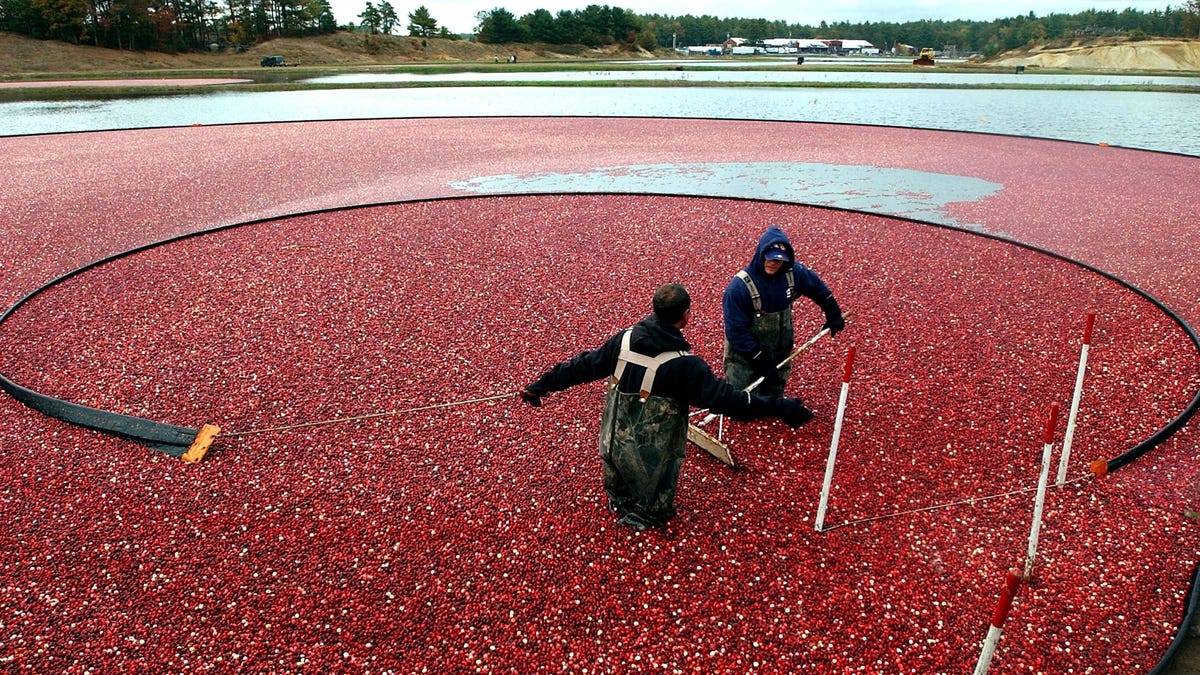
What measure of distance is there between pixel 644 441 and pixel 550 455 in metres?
1.51

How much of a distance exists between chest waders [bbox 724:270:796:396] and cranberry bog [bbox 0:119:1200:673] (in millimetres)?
595

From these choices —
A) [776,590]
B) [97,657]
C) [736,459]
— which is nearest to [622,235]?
[736,459]

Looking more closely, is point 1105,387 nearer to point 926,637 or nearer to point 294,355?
point 926,637

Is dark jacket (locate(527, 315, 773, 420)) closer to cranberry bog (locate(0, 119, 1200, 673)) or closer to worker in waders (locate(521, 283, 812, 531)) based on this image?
worker in waders (locate(521, 283, 812, 531))

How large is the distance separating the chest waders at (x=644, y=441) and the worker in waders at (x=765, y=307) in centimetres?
127

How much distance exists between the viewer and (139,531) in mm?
4816

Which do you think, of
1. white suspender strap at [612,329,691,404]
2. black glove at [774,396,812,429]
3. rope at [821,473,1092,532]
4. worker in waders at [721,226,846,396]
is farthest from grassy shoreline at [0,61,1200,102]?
white suspender strap at [612,329,691,404]

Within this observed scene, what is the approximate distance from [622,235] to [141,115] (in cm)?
2665

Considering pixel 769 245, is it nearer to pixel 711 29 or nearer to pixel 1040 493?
pixel 1040 493

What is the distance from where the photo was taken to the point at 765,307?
548 centimetres

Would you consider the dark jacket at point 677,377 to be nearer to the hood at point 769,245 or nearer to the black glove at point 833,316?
the hood at point 769,245

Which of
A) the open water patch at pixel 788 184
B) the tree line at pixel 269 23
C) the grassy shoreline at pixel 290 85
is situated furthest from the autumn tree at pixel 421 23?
the open water patch at pixel 788 184

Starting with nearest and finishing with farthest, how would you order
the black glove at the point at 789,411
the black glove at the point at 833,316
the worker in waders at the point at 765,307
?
the black glove at the point at 789,411 < the worker in waders at the point at 765,307 < the black glove at the point at 833,316

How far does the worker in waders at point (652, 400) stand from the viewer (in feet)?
13.6
